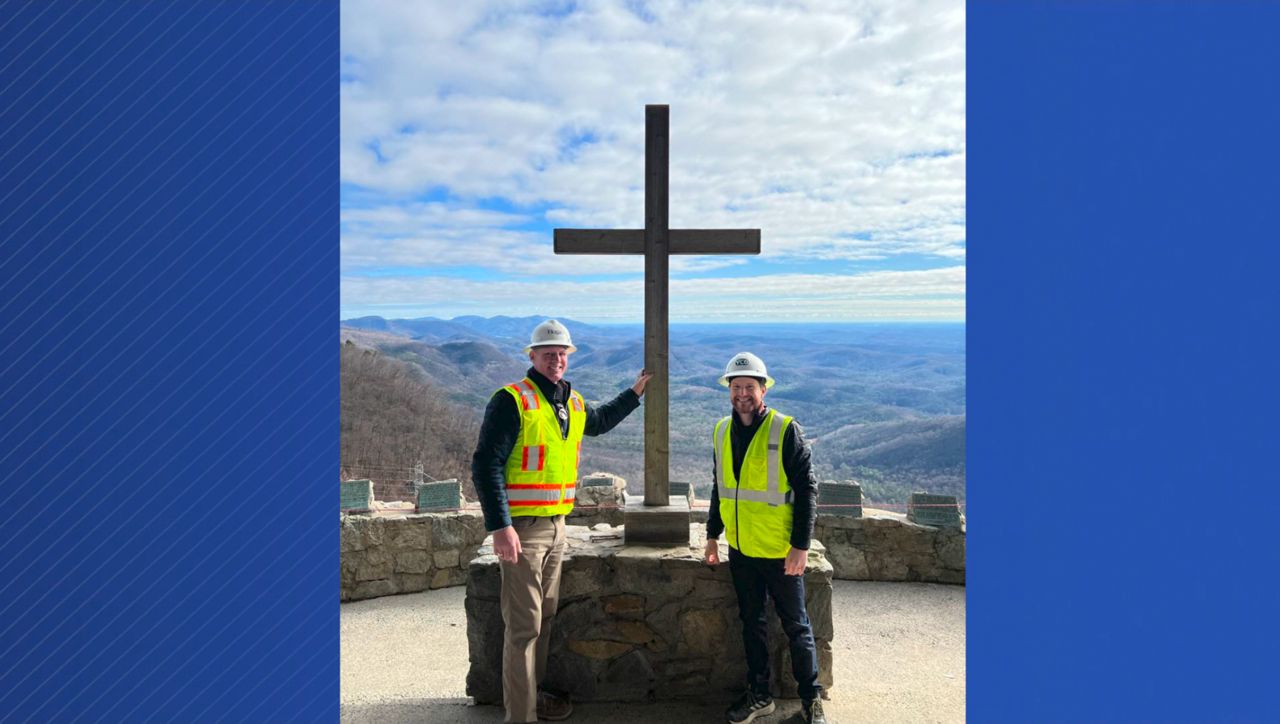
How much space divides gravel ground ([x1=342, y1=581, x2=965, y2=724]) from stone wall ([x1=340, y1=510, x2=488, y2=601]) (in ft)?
0.52

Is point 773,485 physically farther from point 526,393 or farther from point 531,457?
point 526,393

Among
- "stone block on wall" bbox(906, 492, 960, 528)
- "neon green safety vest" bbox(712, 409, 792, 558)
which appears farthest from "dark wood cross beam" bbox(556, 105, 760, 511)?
"stone block on wall" bbox(906, 492, 960, 528)

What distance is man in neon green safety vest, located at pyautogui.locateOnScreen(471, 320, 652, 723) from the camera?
430 cm

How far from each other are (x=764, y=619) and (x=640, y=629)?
0.81 metres

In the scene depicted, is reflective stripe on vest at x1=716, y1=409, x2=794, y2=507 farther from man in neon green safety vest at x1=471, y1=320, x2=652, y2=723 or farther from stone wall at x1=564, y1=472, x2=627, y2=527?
stone wall at x1=564, y1=472, x2=627, y2=527

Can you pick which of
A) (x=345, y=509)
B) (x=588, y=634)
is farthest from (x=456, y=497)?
(x=588, y=634)

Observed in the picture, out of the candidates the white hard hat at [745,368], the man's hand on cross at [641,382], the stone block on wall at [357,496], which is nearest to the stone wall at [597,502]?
the stone block on wall at [357,496]

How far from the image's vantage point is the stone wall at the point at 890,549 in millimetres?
8906

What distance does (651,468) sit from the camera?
5.10 metres

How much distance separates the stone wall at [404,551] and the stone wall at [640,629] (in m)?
4.12

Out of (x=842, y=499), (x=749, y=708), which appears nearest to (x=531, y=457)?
(x=749, y=708)

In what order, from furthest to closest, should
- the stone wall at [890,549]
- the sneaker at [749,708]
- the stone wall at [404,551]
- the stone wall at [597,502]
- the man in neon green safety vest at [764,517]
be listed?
the stone wall at [597,502]
the stone wall at [890,549]
the stone wall at [404,551]
the sneaker at [749,708]
the man in neon green safety vest at [764,517]

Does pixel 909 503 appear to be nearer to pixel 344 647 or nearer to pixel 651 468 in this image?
pixel 651 468

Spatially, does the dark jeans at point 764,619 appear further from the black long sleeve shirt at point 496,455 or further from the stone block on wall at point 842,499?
the stone block on wall at point 842,499
